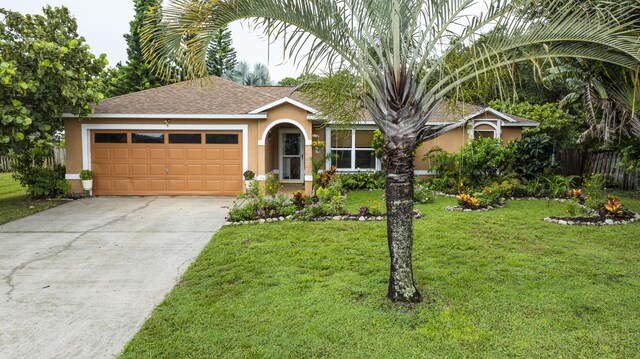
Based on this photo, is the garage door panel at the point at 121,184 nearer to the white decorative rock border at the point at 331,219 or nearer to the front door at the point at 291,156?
the front door at the point at 291,156

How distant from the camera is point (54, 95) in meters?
11.0

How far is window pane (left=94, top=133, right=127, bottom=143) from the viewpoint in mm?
12758

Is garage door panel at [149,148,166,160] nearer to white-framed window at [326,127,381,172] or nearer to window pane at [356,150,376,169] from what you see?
white-framed window at [326,127,381,172]

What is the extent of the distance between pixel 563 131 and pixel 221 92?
13474 millimetres

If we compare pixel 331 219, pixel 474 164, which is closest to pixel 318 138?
pixel 474 164

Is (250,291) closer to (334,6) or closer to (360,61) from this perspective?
(360,61)

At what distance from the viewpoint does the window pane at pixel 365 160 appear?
14594mm

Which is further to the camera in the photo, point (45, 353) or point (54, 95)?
point (54, 95)

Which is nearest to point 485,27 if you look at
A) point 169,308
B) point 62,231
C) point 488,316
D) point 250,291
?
point 488,316

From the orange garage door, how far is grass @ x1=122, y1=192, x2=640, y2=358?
235 inches

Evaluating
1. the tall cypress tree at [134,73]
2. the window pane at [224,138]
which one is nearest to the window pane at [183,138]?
the window pane at [224,138]

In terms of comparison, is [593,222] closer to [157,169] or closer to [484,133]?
[484,133]

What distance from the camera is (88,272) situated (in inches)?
220

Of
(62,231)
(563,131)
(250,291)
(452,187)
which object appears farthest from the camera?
(563,131)
